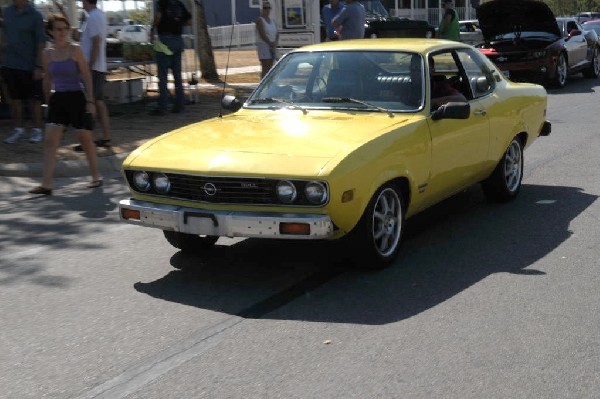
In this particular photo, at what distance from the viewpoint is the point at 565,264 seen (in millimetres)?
6625

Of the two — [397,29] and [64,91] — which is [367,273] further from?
[397,29]

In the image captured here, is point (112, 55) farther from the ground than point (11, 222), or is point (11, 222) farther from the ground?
point (112, 55)

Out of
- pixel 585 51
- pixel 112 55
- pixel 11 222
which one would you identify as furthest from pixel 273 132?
A: pixel 585 51

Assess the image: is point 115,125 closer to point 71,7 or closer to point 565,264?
point 71,7

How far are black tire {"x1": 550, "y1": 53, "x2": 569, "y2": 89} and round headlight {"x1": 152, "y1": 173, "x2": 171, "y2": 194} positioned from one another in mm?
15188

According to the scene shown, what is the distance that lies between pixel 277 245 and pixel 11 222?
270 centimetres

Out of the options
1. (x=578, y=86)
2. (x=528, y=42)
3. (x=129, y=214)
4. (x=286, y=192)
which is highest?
(x=528, y=42)

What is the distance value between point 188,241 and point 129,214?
71cm

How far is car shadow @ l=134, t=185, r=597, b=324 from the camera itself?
18.9 feet

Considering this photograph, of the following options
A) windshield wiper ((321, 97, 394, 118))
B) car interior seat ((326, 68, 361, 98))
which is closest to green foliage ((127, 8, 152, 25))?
car interior seat ((326, 68, 361, 98))

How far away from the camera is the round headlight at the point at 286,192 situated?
5.92 m

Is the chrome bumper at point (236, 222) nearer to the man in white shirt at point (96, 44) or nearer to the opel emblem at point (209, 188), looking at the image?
the opel emblem at point (209, 188)

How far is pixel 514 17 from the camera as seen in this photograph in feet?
66.1

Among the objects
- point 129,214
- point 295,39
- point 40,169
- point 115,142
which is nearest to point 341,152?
point 129,214
